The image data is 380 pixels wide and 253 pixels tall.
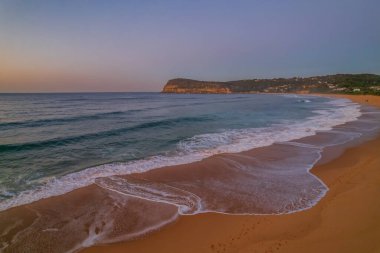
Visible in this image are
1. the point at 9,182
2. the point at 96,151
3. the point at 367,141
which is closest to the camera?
the point at 9,182

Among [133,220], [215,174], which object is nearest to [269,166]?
[215,174]

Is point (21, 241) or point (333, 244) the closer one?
point (333, 244)

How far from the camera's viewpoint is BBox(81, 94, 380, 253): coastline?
4.52 meters

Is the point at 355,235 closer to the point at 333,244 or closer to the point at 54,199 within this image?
the point at 333,244

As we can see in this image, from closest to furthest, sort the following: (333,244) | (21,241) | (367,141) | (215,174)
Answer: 1. (333,244)
2. (21,241)
3. (215,174)
4. (367,141)

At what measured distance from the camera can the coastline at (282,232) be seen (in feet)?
14.8

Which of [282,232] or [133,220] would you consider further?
[133,220]

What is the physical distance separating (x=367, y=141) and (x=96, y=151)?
579 inches

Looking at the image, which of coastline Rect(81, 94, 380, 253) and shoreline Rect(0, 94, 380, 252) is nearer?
coastline Rect(81, 94, 380, 253)

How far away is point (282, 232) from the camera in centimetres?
496

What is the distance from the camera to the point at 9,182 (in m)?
8.18

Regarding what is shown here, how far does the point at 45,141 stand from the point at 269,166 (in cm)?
1251

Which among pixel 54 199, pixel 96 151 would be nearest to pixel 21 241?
pixel 54 199

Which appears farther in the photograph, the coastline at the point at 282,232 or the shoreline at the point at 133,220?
the shoreline at the point at 133,220
